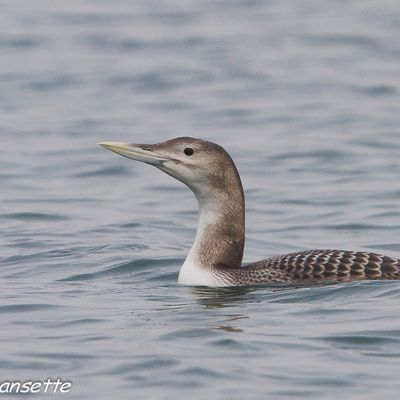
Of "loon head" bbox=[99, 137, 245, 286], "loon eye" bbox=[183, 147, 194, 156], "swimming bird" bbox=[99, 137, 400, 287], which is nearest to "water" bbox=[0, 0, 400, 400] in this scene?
"swimming bird" bbox=[99, 137, 400, 287]

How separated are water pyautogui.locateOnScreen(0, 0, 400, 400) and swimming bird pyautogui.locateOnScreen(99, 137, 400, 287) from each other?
0.14m

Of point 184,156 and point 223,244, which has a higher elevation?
point 184,156

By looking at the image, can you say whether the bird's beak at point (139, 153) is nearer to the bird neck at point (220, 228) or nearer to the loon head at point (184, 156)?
the loon head at point (184, 156)

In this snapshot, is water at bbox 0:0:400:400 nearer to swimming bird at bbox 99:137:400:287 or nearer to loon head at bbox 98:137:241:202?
swimming bird at bbox 99:137:400:287

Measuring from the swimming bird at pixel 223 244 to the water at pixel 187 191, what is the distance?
0.14 metres

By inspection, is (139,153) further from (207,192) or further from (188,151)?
Answer: (207,192)

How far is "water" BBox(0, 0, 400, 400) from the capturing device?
28.9 ft

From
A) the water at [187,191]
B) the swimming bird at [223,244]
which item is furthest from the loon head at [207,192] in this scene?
the water at [187,191]

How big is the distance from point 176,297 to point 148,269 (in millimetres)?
1283

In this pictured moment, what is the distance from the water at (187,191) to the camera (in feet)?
28.9

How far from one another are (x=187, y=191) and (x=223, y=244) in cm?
469

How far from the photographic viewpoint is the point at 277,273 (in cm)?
1058

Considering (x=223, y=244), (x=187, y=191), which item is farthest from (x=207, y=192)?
(x=187, y=191)

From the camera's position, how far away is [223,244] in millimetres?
11086
